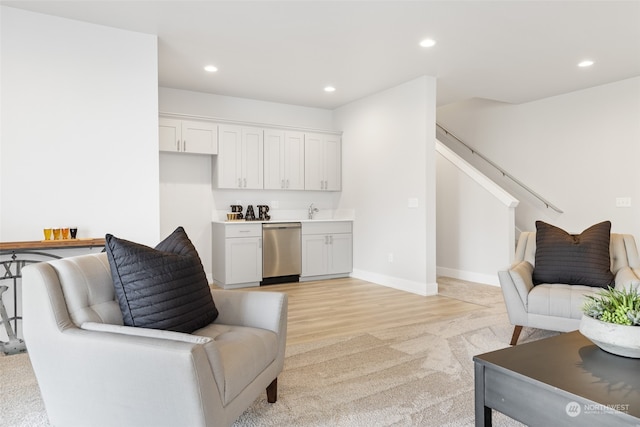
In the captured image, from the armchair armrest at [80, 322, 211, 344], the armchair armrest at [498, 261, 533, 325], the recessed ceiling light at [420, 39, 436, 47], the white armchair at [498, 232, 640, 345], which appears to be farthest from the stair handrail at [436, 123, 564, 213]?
the armchair armrest at [80, 322, 211, 344]

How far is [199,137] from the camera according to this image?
208 inches

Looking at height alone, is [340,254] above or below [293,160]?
below

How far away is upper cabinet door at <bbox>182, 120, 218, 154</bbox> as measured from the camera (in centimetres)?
519

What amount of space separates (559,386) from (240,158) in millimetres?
4773

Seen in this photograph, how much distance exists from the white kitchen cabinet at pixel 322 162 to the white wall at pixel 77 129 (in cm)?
277

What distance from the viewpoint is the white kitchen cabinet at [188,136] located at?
5.05 metres

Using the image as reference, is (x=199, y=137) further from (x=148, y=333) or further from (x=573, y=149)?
(x=573, y=149)

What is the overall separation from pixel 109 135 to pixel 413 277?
11.9 ft

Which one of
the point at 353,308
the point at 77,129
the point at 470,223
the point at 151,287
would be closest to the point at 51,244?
the point at 77,129

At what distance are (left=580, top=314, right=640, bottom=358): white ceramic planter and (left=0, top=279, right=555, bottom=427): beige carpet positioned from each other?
2.00ft

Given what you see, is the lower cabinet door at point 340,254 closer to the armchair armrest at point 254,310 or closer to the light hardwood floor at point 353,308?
A: the light hardwood floor at point 353,308

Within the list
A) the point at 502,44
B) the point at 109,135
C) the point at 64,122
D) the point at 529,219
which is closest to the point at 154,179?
the point at 109,135

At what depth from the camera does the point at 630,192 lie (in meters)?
5.11

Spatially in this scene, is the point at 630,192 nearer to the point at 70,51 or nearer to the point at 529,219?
the point at 529,219
